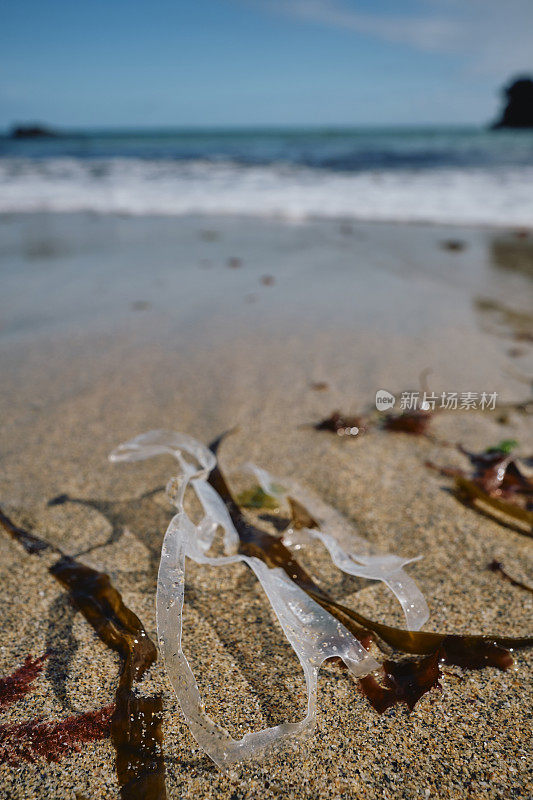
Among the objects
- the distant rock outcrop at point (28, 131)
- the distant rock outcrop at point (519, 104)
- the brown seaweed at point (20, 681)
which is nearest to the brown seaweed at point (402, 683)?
the brown seaweed at point (20, 681)

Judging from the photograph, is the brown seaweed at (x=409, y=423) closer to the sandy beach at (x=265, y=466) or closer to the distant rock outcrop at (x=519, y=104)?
the sandy beach at (x=265, y=466)

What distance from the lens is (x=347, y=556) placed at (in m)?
1.39

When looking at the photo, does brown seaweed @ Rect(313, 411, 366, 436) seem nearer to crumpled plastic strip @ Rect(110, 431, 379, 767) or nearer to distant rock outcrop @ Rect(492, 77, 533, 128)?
crumpled plastic strip @ Rect(110, 431, 379, 767)

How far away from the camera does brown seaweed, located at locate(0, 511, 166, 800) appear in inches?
36.4

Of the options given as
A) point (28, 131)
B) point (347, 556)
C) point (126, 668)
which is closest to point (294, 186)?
point (347, 556)

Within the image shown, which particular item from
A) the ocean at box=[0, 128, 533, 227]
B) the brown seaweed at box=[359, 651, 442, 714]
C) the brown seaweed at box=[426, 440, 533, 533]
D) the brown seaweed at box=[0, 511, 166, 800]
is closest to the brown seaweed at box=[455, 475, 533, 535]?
the brown seaweed at box=[426, 440, 533, 533]

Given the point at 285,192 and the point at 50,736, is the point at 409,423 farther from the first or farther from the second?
the point at 285,192

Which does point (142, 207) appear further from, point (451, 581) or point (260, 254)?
point (451, 581)

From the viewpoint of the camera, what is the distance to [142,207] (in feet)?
26.1

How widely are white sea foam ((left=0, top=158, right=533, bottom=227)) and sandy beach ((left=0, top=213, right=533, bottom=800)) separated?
2800 mm

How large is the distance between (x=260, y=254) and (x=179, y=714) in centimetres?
454

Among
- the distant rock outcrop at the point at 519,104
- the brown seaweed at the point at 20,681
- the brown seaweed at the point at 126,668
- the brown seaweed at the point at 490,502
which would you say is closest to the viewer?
the brown seaweed at the point at 126,668

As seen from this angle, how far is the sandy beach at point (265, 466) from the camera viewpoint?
0.97 m

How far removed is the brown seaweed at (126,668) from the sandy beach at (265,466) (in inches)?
0.8
